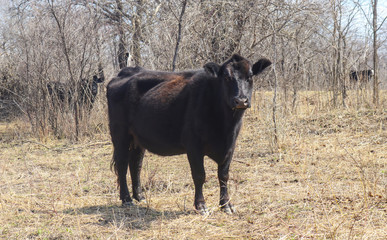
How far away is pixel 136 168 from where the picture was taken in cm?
604

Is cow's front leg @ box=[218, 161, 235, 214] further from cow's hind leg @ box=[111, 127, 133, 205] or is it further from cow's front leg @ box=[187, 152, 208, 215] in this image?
cow's hind leg @ box=[111, 127, 133, 205]

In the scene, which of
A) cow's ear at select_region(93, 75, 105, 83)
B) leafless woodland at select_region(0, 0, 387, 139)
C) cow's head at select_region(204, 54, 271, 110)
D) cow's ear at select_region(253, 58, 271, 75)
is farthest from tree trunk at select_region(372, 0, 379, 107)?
cow's ear at select_region(93, 75, 105, 83)

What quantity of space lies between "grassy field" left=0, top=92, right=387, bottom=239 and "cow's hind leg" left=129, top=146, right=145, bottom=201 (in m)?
0.20

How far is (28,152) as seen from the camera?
996 centimetres

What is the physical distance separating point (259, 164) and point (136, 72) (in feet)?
8.77

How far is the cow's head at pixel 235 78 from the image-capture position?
181 inches

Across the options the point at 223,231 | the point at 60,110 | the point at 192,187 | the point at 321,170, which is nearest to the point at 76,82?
the point at 60,110

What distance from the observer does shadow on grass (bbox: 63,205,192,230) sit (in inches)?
182

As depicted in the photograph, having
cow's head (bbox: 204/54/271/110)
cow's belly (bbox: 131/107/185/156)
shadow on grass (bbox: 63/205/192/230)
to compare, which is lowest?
shadow on grass (bbox: 63/205/192/230)

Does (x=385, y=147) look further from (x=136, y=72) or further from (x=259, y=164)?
(x=136, y=72)

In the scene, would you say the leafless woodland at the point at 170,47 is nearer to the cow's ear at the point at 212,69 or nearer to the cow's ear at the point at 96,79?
the cow's ear at the point at 96,79

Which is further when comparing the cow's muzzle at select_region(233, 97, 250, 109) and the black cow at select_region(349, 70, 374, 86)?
the black cow at select_region(349, 70, 374, 86)

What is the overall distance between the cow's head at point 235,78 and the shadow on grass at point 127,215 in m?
1.44

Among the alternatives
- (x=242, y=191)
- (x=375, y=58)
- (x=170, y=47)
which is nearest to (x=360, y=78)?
(x=375, y=58)
